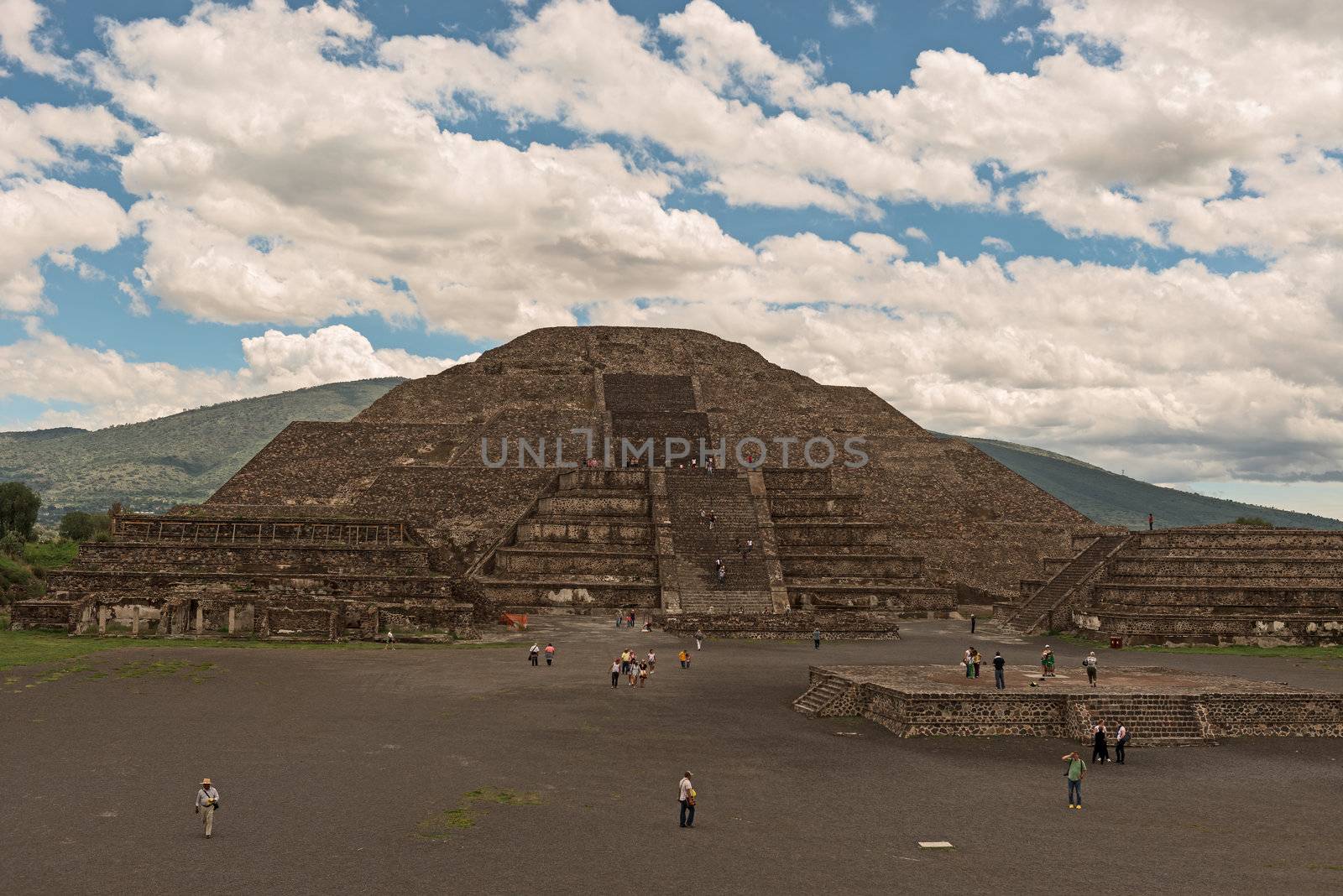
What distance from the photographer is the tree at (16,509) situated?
217ft

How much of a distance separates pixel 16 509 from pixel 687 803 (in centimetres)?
6514

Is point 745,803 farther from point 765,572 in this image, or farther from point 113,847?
point 765,572

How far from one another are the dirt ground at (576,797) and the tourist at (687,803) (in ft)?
0.84

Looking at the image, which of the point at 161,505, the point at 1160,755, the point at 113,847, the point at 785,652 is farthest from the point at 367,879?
the point at 161,505

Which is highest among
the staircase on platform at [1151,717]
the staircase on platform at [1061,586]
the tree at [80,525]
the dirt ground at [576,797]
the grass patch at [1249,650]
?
the tree at [80,525]

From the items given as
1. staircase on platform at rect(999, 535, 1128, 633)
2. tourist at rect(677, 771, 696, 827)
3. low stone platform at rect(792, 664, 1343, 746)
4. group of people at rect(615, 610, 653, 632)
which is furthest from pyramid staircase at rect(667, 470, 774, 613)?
tourist at rect(677, 771, 696, 827)

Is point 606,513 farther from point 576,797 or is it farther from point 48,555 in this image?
point 576,797

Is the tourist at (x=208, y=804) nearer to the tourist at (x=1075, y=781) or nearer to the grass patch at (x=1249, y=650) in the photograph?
the tourist at (x=1075, y=781)

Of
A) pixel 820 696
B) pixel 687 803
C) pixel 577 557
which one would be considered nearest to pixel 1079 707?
pixel 820 696

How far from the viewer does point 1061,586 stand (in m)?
42.5

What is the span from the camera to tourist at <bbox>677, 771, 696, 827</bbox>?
15031 mm

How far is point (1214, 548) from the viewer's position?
132 ft

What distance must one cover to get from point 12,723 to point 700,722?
13.0 metres

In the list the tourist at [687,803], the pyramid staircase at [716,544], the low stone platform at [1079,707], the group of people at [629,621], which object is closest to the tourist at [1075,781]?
the low stone platform at [1079,707]
